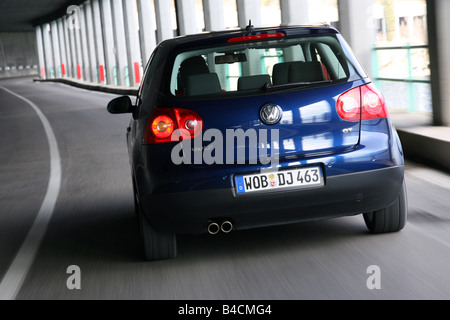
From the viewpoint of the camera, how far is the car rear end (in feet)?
15.1

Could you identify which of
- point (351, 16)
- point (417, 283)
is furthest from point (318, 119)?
point (351, 16)

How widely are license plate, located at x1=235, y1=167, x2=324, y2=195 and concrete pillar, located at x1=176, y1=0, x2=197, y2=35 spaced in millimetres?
22319

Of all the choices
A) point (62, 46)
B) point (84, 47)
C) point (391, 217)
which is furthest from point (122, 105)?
point (62, 46)

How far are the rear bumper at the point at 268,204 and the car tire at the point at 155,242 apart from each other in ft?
0.54

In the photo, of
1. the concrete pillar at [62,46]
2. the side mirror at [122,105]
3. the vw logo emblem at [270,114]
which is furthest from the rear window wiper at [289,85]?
the concrete pillar at [62,46]

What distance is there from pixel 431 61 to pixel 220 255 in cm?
511

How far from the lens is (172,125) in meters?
4.68

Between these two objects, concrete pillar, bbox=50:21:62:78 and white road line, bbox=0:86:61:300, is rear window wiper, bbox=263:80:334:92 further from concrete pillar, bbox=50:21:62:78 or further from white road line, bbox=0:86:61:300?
concrete pillar, bbox=50:21:62:78

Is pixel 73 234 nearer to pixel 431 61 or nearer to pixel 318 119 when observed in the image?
pixel 318 119

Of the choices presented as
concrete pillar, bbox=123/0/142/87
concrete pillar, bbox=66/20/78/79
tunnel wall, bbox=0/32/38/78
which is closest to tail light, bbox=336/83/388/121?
concrete pillar, bbox=123/0/142/87

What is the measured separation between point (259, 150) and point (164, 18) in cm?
2851

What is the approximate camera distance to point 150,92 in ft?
16.6

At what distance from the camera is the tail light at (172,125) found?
464 centimetres
